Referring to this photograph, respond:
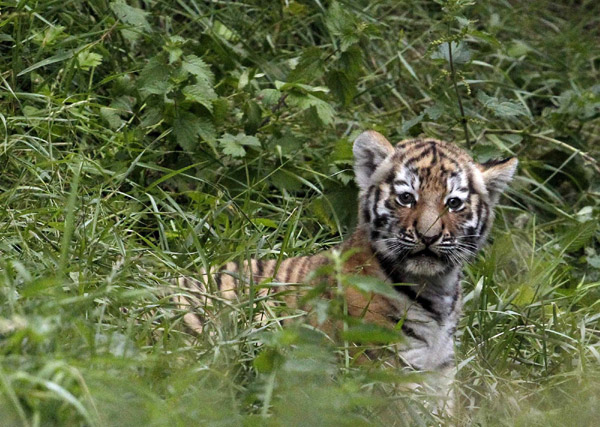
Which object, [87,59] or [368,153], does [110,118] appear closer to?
[87,59]

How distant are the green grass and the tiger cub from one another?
16 cm

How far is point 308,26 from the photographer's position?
7477 millimetres

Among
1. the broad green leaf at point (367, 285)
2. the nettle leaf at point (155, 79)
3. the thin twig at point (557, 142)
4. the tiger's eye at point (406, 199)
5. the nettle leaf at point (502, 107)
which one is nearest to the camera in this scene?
the broad green leaf at point (367, 285)

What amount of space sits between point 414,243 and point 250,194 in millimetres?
1377

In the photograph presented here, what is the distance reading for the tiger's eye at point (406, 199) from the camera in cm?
487

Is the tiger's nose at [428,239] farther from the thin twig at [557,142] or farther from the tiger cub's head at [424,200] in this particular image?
the thin twig at [557,142]

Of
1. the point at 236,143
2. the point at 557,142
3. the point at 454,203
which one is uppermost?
the point at 454,203

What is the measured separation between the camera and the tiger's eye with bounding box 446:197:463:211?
4883mm

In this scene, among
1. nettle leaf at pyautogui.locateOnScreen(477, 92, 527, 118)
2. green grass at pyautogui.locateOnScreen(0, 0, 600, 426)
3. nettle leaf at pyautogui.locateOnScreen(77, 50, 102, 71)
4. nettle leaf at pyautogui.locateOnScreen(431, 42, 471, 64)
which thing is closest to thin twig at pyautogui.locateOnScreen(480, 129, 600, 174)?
green grass at pyautogui.locateOnScreen(0, 0, 600, 426)

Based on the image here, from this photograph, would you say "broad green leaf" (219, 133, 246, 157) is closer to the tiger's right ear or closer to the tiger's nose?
the tiger's right ear

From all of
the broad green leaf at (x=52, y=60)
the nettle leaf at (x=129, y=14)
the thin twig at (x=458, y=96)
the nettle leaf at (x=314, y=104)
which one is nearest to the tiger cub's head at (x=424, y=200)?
the nettle leaf at (x=314, y=104)

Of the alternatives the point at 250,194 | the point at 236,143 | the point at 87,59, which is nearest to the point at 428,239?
the point at 250,194

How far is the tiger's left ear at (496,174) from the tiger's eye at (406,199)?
20.3 inches

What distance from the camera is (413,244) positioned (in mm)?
4703
